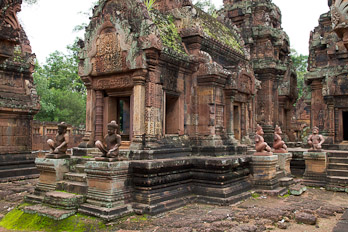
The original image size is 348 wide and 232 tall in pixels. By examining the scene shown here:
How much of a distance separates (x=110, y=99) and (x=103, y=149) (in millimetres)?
2453

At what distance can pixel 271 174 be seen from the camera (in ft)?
→ 30.9

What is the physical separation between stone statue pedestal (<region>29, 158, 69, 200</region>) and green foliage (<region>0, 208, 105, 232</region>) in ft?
3.52

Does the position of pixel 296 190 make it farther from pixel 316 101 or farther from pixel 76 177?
pixel 316 101

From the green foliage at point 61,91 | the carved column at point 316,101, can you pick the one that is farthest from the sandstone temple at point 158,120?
the green foliage at point 61,91

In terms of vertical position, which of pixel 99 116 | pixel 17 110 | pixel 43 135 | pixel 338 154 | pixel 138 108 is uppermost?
pixel 17 110

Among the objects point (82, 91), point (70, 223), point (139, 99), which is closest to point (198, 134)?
point (139, 99)

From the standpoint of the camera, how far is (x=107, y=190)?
6359 mm

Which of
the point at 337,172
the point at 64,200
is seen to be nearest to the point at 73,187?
the point at 64,200

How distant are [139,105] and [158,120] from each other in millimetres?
670

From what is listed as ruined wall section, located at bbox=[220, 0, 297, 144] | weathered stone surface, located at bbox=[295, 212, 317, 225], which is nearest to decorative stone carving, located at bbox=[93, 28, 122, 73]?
weathered stone surface, located at bbox=[295, 212, 317, 225]

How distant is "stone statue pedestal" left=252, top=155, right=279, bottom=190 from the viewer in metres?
9.17

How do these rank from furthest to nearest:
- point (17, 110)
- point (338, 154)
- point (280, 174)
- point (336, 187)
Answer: point (17, 110)
point (338, 154)
point (280, 174)
point (336, 187)

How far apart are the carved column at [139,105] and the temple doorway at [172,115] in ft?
4.40

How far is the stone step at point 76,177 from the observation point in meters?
7.13
